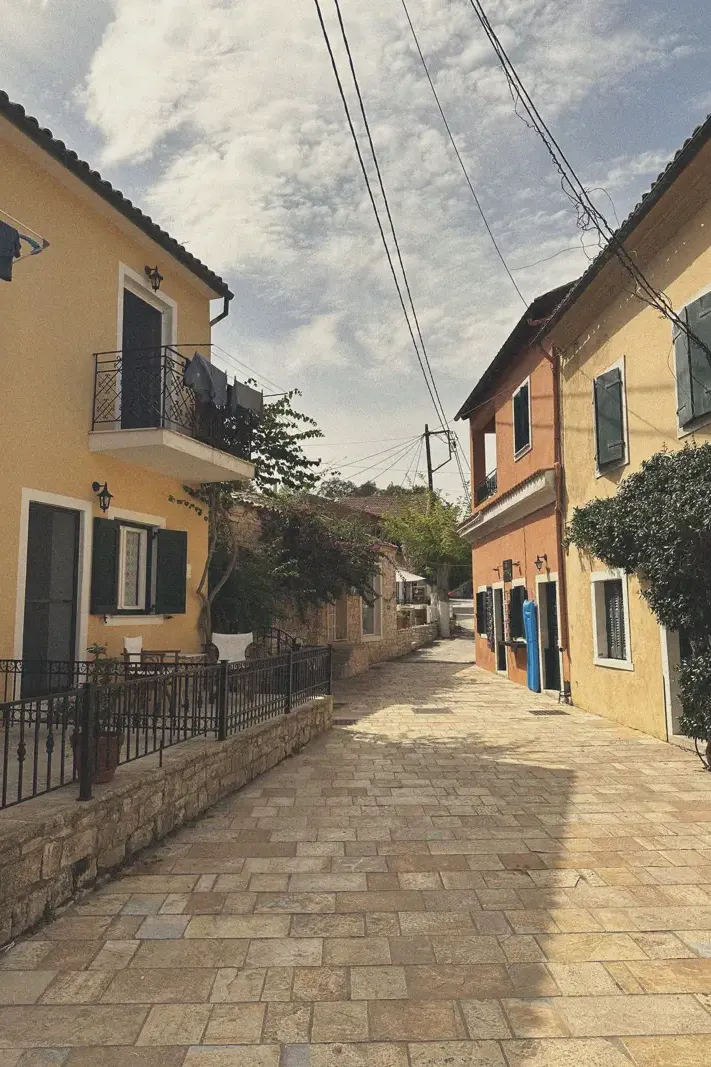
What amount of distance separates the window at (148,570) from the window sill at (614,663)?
253 inches

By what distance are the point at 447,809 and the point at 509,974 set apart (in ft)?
8.82

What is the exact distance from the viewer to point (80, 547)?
775cm

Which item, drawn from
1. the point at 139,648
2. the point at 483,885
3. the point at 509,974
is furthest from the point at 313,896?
the point at 139,648

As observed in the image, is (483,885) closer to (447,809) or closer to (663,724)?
(447,809)

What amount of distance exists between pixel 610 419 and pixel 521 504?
4081 millimetres

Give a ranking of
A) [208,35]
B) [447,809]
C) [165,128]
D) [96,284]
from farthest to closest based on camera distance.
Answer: [96,284], [165,128], [447,809], [208,35]

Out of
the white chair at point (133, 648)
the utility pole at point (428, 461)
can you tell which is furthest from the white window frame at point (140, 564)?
the utility pole at point (428, 461)

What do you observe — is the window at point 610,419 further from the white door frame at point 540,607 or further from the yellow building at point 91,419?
the yellow building at point 91,419

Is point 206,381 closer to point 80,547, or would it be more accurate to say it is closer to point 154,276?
point 154,276

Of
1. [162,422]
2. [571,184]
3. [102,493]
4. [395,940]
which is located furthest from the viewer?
[162,422]

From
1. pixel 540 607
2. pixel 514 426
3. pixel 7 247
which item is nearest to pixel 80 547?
pixel 7 247

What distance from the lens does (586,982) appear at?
9.91 ft

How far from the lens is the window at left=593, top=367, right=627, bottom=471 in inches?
371

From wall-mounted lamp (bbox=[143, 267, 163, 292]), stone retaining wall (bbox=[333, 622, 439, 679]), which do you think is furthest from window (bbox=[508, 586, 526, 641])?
wall-mounted lamp (bbox=[143, 267, 163, 292])
